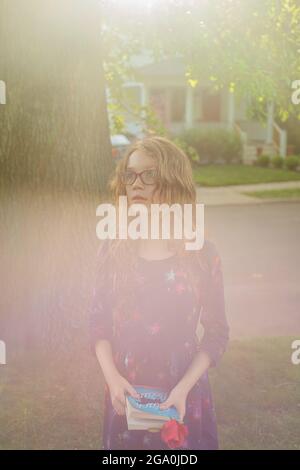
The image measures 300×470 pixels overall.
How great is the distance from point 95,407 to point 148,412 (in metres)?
2.10

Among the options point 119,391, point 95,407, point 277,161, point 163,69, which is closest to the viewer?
point 119,391

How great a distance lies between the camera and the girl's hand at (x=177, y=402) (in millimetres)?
2352

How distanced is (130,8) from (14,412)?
515cm

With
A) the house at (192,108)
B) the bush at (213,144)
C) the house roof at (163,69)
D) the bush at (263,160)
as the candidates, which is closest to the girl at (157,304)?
the bush at (263,160)

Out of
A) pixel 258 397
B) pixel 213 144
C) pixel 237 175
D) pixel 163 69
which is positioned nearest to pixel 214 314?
pixel 258 397

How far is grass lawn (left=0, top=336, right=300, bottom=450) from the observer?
4059 mm

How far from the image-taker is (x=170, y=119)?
118ft

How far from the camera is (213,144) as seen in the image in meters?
29.1

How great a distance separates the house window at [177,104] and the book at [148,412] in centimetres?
3462

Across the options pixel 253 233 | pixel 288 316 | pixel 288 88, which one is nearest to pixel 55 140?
pixel 288 88

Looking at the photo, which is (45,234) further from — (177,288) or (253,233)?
(253,233)

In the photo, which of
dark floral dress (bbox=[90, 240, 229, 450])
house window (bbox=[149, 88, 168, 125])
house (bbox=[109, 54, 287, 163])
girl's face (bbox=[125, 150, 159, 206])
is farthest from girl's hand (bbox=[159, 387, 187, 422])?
house window (bbox=[149, 88, 168, 125])

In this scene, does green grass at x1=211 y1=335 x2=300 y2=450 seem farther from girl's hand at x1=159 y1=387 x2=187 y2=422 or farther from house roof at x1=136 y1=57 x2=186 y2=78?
house roof at x1=136 y1=57 x2=186 y2=78

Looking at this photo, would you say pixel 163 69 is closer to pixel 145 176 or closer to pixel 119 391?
pixel 145 176
